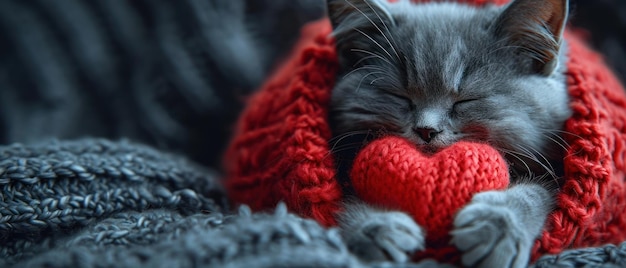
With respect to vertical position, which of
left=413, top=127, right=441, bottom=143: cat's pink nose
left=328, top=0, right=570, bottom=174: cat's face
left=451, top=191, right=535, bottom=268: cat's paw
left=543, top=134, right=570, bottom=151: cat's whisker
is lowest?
left=451, top=191, right=535, bottom=268: cat's paw

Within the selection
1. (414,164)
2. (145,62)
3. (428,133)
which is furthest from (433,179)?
(145,62)

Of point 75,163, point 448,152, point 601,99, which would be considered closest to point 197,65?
point 75,163

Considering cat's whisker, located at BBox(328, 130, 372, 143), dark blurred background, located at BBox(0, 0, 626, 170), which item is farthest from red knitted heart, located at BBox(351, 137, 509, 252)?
dark blurred background, located at BBox(0, 0, 626, 170)

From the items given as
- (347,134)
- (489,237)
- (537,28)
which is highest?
(537,28)

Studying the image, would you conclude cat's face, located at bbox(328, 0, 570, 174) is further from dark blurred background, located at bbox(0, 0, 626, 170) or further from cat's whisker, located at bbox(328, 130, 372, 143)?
dark blurred background, located at bbox(0, 0, 626, 170)

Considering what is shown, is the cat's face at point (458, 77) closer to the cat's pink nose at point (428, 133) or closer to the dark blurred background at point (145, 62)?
the cat's pink nose at point (428, 133)

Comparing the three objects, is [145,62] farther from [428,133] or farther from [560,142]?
[560,142]
